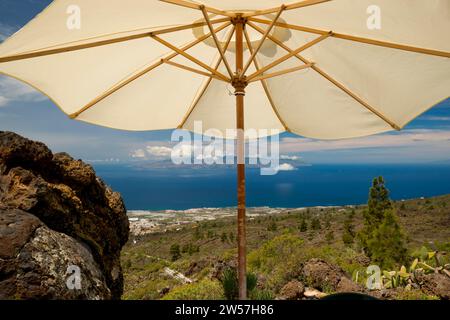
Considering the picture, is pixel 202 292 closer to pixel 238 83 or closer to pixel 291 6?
pixel 238 83

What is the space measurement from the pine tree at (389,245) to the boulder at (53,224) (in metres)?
15.1

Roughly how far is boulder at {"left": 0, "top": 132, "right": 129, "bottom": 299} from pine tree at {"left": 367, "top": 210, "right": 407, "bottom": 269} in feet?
49.6

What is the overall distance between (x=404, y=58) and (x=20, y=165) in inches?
164

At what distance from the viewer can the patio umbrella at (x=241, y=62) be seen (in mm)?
2939

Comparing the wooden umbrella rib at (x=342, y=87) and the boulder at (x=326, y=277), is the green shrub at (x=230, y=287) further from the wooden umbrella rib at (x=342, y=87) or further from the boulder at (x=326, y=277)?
the wooden umbrella rib at (x=342, y=87)

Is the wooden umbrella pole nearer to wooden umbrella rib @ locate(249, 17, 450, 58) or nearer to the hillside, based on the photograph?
wooden umbrella rib @ locate(249, 17, 450, 58)

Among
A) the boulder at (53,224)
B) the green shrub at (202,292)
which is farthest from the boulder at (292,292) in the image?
the boulder at (53,224)

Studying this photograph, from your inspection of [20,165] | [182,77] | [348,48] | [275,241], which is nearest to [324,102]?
[348,48]

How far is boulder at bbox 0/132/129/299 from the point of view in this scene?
252 centimetres

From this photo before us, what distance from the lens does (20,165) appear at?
3551 mm

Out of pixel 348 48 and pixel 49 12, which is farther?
pixel 348 48

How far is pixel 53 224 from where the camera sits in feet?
11.1

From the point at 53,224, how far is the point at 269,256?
31.2ft
